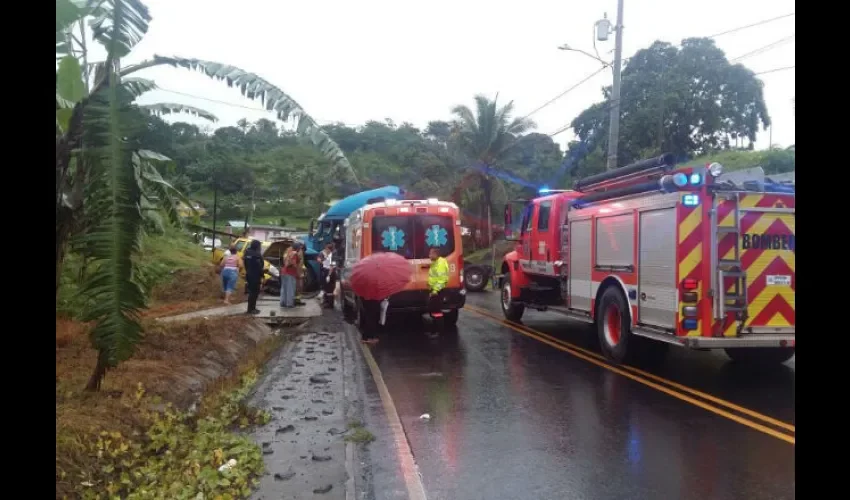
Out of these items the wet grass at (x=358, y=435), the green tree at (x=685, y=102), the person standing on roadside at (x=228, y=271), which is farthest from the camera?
the green tree at (x=685, y=102)

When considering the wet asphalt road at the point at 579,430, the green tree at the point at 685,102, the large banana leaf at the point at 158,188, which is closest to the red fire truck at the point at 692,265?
the wet asphalt road at the point at 579,430

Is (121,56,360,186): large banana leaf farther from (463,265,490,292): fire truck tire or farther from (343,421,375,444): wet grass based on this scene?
(463,265,490,292): fire truck tire

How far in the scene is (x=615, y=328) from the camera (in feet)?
33.2

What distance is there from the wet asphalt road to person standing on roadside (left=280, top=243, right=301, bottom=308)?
6.25 m

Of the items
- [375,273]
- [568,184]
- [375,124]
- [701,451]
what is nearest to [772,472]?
[701,451]

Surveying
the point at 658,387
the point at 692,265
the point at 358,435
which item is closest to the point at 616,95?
the point at 692,265

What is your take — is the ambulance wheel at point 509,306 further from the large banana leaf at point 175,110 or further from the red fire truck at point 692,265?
the large banana leaf at point 175,110

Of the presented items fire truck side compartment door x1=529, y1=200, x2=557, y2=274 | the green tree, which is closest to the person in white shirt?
fire truck side compartment door x1=529, y1=200, x2=557, y2=274

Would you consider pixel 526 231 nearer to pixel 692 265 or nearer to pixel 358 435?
pixel 692 265

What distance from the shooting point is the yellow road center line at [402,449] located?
A: 4848 mm

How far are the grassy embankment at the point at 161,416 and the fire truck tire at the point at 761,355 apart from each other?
273 inches

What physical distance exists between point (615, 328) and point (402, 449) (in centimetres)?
531

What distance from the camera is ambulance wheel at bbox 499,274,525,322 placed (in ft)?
48.2
